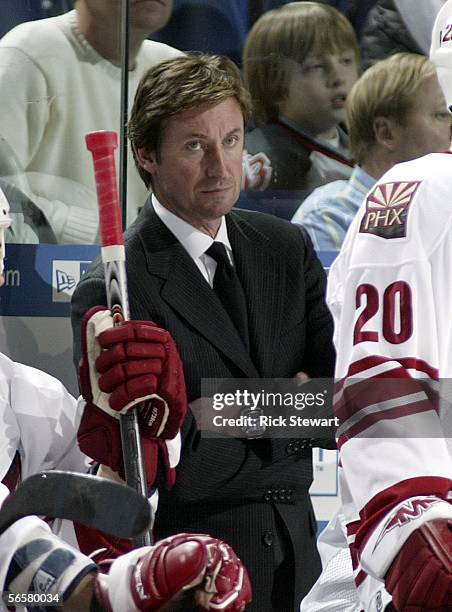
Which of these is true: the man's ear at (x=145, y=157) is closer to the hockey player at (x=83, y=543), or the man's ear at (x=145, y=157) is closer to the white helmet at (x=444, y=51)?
the hockey player at (x=83, y=543)

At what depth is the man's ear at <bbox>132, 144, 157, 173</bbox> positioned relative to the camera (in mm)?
1828

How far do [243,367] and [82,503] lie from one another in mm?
696

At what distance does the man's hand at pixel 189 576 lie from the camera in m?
1.06

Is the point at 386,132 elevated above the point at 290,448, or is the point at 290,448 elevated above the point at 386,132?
the point at 386,132

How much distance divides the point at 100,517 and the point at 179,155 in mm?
799

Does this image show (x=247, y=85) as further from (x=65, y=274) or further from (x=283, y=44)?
(x=65, y=274)

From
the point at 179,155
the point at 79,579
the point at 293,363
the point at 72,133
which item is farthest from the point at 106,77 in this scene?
the point at 79,579

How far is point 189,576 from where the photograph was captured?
1.06 meters

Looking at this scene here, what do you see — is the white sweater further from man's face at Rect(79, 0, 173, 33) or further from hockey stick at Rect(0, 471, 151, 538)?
hockey stick at Rect(0, 471, 151, 538)

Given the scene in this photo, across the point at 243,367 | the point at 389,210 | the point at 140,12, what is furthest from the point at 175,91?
the point at 140,12

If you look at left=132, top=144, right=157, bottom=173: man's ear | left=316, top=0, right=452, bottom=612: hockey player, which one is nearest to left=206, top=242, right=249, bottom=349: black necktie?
left=132, top=144, right=157, bottom=173: man's ear

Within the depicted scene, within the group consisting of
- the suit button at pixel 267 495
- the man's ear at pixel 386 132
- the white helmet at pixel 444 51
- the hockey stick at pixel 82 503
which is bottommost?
Result: the suit button at pixel 267 495

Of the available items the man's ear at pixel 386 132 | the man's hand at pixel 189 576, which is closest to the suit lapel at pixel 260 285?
the man's ear at pixel 386 132

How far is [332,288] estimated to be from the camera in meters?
1.52
